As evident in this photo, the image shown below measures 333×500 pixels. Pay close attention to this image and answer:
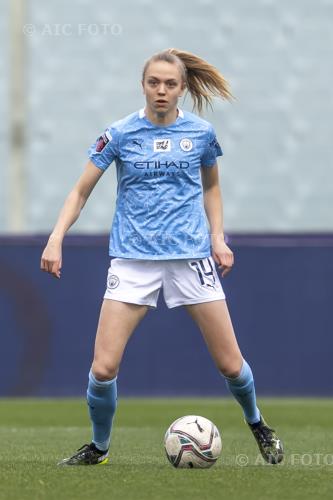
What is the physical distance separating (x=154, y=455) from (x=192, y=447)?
1048mm

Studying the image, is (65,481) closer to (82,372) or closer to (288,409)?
(288,409)

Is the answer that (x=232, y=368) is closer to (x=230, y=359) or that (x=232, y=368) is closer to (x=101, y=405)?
(x=230, y=359)

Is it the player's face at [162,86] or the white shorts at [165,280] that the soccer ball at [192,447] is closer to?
the white shorts at [165,280]

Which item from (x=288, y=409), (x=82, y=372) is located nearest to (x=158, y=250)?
(x=288, y=409)

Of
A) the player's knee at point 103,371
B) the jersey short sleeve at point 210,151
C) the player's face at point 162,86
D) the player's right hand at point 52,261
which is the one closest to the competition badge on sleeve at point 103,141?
the player's face at point 162,86

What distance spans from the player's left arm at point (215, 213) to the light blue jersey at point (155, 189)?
0.07 m

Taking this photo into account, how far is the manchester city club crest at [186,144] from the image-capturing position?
641 centimetres

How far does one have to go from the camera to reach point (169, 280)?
21.1 ft

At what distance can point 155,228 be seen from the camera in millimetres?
6363

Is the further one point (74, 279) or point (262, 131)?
point (262, 131)

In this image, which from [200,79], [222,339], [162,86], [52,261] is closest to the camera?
[52,261]

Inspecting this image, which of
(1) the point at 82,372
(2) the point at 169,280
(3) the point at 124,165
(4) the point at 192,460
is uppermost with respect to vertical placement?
(3) the point at 124,165

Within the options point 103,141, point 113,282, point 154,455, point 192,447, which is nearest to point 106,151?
point 103,141

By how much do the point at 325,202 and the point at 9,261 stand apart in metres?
4.28
